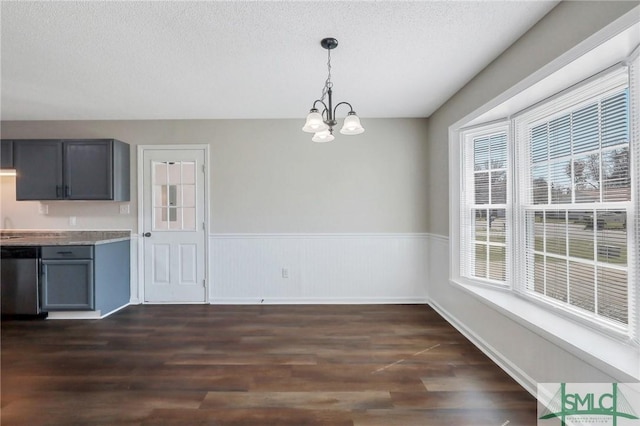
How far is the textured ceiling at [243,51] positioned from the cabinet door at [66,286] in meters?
1.85

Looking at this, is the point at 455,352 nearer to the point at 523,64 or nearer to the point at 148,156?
the point at 523,64

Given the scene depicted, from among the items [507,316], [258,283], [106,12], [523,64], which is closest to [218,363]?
[258,283]

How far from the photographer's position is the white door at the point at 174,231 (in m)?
3.93

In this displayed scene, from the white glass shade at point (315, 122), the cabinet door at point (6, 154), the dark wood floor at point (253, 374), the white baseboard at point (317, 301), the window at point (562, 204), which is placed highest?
the cabinet door at point (6, 154)

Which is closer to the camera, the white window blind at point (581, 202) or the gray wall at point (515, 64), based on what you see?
the gray wall at point (515, 64)

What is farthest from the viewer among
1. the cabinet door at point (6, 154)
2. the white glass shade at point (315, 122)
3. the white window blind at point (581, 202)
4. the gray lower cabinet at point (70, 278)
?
the cabinet door at point (6, 154)

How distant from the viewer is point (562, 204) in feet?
6.80

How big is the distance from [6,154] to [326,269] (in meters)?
4.23

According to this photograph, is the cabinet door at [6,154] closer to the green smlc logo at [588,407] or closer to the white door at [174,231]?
the white door at [174,231]

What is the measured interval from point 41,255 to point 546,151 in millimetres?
5067

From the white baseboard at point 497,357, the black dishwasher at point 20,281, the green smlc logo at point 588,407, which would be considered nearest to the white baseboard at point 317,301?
the white baseboard at point 497,357

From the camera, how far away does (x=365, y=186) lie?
12.8 feet

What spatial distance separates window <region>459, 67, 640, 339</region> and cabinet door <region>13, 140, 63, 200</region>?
15.8 ft

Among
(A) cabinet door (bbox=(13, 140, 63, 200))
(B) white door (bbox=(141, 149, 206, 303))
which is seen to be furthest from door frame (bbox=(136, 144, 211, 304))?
(A) cabinet door (bbox=(13, 140, 63, 200))
